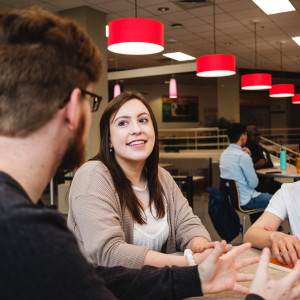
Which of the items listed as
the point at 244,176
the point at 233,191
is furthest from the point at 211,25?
the point at 233,191

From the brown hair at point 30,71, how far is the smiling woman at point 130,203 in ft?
2.56

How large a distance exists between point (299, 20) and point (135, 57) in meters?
4.38

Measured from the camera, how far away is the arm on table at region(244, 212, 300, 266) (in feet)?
4.39

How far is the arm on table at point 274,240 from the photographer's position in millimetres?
1337

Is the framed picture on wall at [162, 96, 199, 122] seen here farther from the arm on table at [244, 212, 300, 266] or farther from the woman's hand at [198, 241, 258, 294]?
the woman's hand at [198, 241, 258, 294]

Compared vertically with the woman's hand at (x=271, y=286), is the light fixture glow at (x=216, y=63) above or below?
above

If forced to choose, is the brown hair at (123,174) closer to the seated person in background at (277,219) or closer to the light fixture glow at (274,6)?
the seated person in background at (277,219)

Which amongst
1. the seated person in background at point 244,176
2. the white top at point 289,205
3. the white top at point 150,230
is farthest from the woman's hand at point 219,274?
the seated person in background at point 244,176

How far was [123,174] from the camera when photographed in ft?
5.75

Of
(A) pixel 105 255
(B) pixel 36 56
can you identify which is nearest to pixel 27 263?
(B) pixel 36 56

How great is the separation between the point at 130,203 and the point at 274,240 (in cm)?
64

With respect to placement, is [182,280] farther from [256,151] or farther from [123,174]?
Result: [256,151]

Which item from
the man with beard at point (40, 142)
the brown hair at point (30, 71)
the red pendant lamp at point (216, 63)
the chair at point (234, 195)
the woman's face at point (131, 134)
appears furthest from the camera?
the red pendant lamp at point (216, 63)

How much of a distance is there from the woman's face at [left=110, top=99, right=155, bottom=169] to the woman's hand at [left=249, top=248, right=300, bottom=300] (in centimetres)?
93
